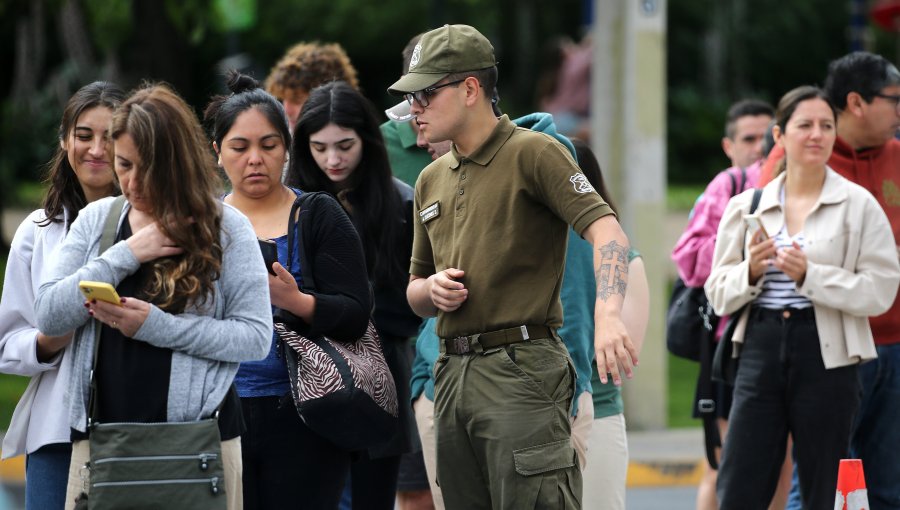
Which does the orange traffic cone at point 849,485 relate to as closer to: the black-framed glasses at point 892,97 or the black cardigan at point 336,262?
the black cardigan at point 336,262

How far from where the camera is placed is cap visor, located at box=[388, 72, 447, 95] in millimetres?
4383

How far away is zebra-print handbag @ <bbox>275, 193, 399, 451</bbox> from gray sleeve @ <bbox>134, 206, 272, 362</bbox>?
1.72ft

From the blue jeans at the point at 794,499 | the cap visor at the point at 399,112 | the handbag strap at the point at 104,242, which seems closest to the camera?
the handbag strap at the point at 104,242

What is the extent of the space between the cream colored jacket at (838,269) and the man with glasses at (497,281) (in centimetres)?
169

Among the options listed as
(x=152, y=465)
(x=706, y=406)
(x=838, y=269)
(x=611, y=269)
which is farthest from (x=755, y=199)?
(x=152, y=465)

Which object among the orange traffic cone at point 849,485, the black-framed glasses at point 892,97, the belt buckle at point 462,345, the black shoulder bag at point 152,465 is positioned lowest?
the orange traffic cone at point 849,485

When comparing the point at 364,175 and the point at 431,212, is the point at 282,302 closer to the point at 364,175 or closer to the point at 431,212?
the point at 431,212

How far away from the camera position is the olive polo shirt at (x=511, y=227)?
170 inches

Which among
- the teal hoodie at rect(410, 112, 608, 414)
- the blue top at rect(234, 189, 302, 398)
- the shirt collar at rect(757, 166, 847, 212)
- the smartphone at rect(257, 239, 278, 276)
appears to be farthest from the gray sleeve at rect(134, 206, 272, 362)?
the shirt collar at rect(757, 166, 847, 212)

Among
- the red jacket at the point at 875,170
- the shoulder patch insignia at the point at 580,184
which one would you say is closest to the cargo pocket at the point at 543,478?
the shoulder patch insignia at the point at 580,184

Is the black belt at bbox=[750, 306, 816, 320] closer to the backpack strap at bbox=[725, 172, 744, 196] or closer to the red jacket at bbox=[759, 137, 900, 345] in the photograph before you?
the red jacket at bbox=[759, 137, 900, 345]

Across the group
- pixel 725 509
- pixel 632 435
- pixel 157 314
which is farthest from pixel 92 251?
pixel 632 435

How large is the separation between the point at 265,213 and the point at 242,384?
1.98ft

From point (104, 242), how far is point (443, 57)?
3.86 feet
